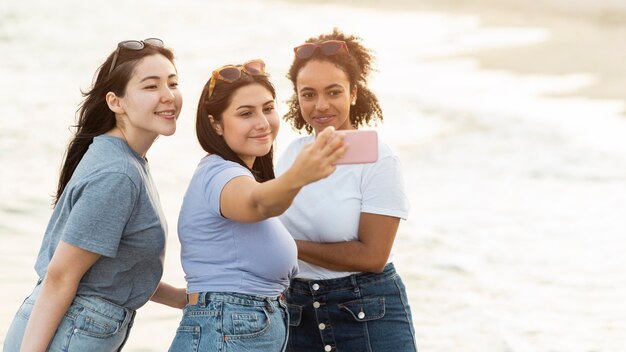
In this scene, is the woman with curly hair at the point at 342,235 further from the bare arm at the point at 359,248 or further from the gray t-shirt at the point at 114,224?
the gray t-shirt at the point at 114,224

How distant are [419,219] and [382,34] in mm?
11436

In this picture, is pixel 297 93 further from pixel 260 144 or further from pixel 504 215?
pixel 504 215

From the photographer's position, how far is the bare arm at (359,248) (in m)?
3.59

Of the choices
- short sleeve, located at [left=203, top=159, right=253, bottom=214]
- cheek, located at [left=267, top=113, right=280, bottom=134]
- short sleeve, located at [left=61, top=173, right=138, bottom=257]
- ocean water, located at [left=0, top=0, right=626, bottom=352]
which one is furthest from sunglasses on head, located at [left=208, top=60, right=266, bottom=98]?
ocean water, located at [left=0, top=0, right=626, bottom=352]

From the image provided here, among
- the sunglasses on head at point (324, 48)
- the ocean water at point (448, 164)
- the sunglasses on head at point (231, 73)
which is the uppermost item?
the sunglasses on head at point (324, 48)

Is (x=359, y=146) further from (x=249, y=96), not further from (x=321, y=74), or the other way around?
(x=321, y=74)

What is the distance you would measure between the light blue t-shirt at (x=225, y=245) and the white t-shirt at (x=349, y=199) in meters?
0.43

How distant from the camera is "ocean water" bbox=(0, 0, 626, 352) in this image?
23.8 feet

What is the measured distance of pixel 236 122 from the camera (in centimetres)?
321

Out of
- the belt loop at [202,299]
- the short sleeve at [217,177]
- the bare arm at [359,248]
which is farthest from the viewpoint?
the bare arm at [359,248]

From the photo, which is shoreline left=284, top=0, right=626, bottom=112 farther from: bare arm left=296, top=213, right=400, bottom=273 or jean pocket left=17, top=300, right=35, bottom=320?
jean pocket left=17, top=300, right=35, bottom=320

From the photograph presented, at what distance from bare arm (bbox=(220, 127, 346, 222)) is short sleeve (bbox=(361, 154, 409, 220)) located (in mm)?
675

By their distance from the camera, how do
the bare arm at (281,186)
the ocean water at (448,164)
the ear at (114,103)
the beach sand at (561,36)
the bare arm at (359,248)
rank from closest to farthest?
the bare arm at (281,186), the ear at (114,103), the bare arm at (359,248), the ocean water at (448,164), the beach sand at (561,36)

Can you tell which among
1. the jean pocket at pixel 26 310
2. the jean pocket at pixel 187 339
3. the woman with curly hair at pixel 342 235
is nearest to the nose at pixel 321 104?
the woman with curly hair at pixel 342 235
